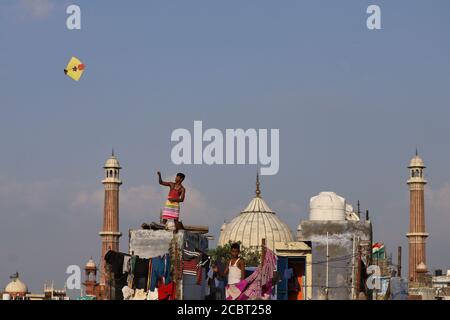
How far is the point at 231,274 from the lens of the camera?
19391 mm

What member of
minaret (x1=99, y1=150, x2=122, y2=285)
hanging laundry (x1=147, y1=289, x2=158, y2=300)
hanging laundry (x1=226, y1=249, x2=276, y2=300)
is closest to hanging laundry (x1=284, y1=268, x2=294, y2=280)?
hanging laundry (x1=226, y1=249, x2=276, y2=300)

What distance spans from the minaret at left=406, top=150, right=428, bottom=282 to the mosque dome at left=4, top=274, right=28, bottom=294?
2715 cm

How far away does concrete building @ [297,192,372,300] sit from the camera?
71.6ft

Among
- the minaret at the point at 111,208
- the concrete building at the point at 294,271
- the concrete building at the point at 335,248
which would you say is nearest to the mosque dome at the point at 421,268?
the minaret at the point at 111,208

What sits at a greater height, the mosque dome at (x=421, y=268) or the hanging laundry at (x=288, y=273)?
the hanging laundry at (x=288, y=273)

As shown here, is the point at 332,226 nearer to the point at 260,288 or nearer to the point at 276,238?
the point at 260,288

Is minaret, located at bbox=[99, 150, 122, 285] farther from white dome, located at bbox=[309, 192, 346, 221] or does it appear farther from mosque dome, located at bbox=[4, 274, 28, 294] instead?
→ white dome, located at bbox=[309, 192, 346, 221]

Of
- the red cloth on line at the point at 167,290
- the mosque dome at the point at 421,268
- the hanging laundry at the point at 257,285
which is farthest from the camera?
the mosque dome at the point at 421,268

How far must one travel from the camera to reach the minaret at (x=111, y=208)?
276 feet

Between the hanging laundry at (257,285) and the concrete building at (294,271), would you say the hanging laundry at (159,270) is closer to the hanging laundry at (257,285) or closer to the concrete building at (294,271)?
the hanging laundry at (257,285)

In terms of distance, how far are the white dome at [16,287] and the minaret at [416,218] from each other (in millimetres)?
27153
